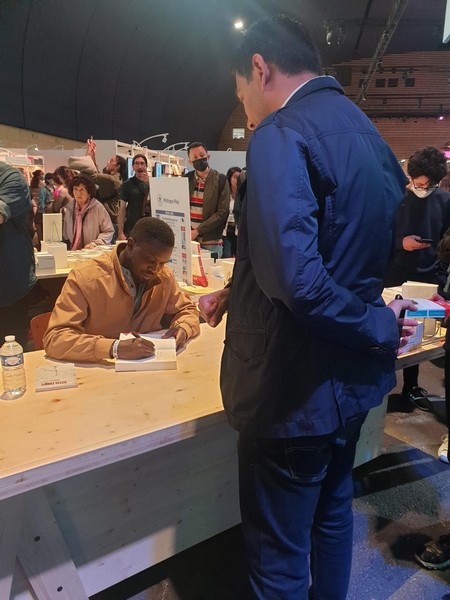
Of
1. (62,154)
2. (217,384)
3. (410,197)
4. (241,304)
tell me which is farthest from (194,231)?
(62,154)

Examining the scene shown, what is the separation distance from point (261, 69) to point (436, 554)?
1.80 meters

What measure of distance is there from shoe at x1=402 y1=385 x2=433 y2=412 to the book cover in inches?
96.5

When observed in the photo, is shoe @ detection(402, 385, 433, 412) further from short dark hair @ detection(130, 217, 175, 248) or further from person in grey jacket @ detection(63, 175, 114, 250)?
person in grey jacket @ detection(63, 175, 114, 250)

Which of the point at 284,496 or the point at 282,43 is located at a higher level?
the point at 282,43

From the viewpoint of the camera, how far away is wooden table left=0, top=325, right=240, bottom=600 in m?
1.08

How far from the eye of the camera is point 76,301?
1622mm

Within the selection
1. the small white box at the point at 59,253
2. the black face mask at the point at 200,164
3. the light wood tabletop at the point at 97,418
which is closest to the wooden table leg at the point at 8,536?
the light wood tabletop at the point at 97,418

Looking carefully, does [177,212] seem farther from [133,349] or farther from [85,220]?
[85,220]

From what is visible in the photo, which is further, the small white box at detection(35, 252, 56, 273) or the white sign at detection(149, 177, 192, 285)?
the small white box at detection(35, 252, 56, 273)

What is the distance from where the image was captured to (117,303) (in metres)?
1.74

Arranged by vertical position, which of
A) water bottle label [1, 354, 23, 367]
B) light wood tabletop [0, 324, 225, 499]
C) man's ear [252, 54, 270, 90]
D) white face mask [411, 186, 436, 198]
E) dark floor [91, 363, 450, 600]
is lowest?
dark floor [91, 363, 450, 600]

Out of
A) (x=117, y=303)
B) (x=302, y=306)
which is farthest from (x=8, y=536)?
(x=302, y=306)

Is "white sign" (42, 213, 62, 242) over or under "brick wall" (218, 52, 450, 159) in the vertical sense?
under

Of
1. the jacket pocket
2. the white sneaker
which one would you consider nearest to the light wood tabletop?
the jacket pocket
